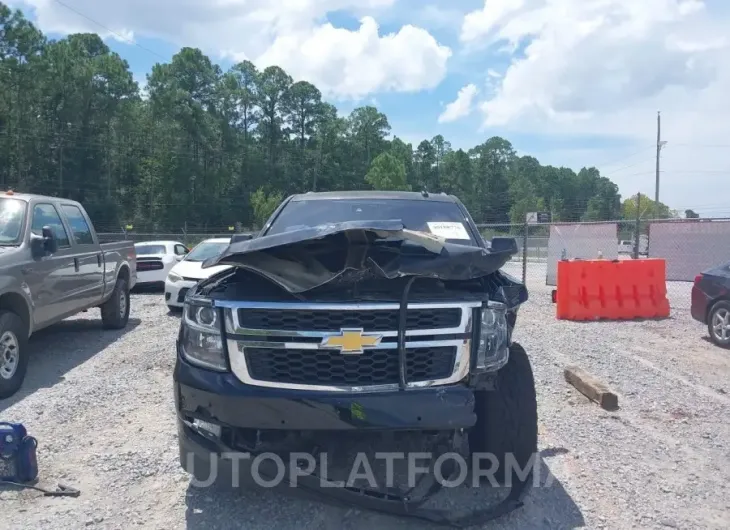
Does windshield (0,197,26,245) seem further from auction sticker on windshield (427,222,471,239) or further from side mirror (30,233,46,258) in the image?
auction sticker on windshield (427,222,471,239)

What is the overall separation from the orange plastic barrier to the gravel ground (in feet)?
8.23

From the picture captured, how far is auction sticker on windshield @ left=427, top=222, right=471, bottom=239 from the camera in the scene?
4883 millimetres

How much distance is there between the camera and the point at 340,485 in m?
3.32

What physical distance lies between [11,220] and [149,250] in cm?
947

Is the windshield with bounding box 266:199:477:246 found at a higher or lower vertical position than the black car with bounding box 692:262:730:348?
higher

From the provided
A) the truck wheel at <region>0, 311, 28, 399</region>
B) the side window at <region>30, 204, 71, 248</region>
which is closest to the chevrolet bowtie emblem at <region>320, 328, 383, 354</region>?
the truck wheel at <region>0, 311, 28, 399</region>

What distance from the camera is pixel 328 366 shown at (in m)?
3.37

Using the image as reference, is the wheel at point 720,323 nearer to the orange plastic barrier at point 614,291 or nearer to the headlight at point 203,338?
the orange plastic barrier at point 614,291

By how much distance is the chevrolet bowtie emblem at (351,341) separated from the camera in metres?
3.32

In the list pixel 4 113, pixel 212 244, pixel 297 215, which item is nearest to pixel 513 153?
pixel 4 113

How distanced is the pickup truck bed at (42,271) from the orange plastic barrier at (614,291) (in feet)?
24.8

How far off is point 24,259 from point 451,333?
16.7 ft

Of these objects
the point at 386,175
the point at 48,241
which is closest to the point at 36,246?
the point at 48,241

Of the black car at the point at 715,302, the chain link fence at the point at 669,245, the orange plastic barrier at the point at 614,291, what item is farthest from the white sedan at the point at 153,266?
the black car at the point at 715,302
